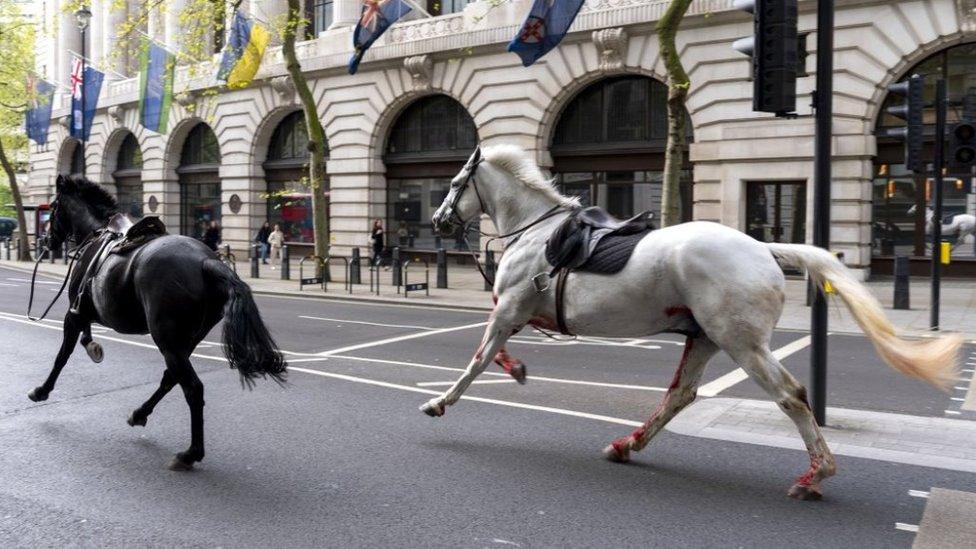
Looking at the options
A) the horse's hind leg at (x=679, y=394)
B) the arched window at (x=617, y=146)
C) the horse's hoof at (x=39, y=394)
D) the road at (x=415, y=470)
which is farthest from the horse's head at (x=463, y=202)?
the arched window at (x=617, y=146)

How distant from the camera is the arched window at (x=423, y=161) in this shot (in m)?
30.2

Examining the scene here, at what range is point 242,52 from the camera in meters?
26.1

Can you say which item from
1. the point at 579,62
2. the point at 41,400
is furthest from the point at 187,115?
the point at 41,400

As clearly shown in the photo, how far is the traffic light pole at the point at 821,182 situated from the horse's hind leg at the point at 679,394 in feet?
4.98

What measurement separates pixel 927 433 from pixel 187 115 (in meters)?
36.7

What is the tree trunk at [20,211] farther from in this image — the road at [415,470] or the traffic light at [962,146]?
the traffic light at [962,146]

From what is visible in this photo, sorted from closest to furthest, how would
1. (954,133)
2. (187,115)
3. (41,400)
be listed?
(41,400), (954,133), (187,115)

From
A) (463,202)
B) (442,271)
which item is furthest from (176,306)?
(442,271)

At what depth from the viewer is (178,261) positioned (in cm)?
588

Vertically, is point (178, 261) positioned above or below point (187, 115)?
below

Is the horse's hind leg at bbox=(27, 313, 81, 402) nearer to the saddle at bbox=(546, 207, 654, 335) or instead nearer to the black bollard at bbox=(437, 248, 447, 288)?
the saddle at bbox=(546, 207, 654, 335)

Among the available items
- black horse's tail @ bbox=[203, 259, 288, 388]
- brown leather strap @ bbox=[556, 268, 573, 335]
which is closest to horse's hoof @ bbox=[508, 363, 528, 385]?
brown leather strap @ bbox=[556, 268, 573, 335]

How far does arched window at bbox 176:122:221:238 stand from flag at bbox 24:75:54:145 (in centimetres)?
655

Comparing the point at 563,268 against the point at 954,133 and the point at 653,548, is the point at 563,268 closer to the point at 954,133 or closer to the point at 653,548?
the point at 653,548
